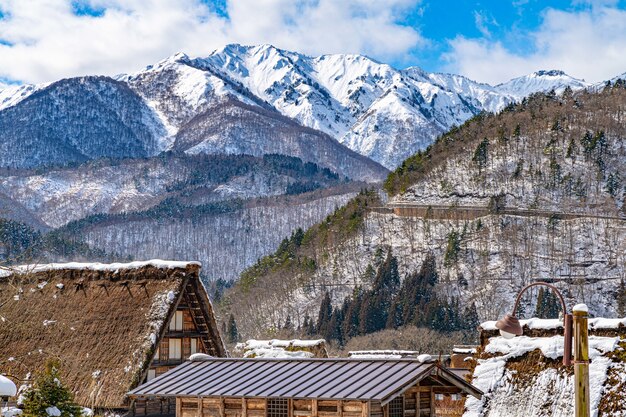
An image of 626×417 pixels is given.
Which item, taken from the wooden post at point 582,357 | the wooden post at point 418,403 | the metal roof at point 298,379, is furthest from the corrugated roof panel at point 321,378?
the wooden post at point 582,357

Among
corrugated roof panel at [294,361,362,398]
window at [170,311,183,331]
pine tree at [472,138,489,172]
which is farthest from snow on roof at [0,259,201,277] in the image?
pine tree at [472,138,489,172]

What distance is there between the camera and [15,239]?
6152 inches

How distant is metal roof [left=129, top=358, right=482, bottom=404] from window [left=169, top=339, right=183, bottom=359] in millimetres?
7514

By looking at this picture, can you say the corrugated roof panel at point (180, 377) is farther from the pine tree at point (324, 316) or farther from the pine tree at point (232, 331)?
the pine tree at point (324, 316)

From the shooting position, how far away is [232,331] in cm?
9806

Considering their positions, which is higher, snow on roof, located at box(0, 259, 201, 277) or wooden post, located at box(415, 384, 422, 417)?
snow on roof, located at box(0, 259, 201, 277)

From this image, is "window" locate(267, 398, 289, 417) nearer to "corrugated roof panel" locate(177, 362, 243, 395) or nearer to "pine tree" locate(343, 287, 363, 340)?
"corrugated roof panel" locate(177, 362, 243, 395)

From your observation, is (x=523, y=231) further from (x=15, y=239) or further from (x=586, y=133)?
(x=15, y=239)

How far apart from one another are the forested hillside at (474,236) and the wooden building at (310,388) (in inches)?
2687

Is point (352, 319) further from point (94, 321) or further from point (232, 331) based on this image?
point (94, 321)

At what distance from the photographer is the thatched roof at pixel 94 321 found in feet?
116

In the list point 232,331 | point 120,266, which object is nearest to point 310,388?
point 120,266

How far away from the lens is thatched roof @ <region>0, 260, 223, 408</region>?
1394 inches

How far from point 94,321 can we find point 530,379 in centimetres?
1584
